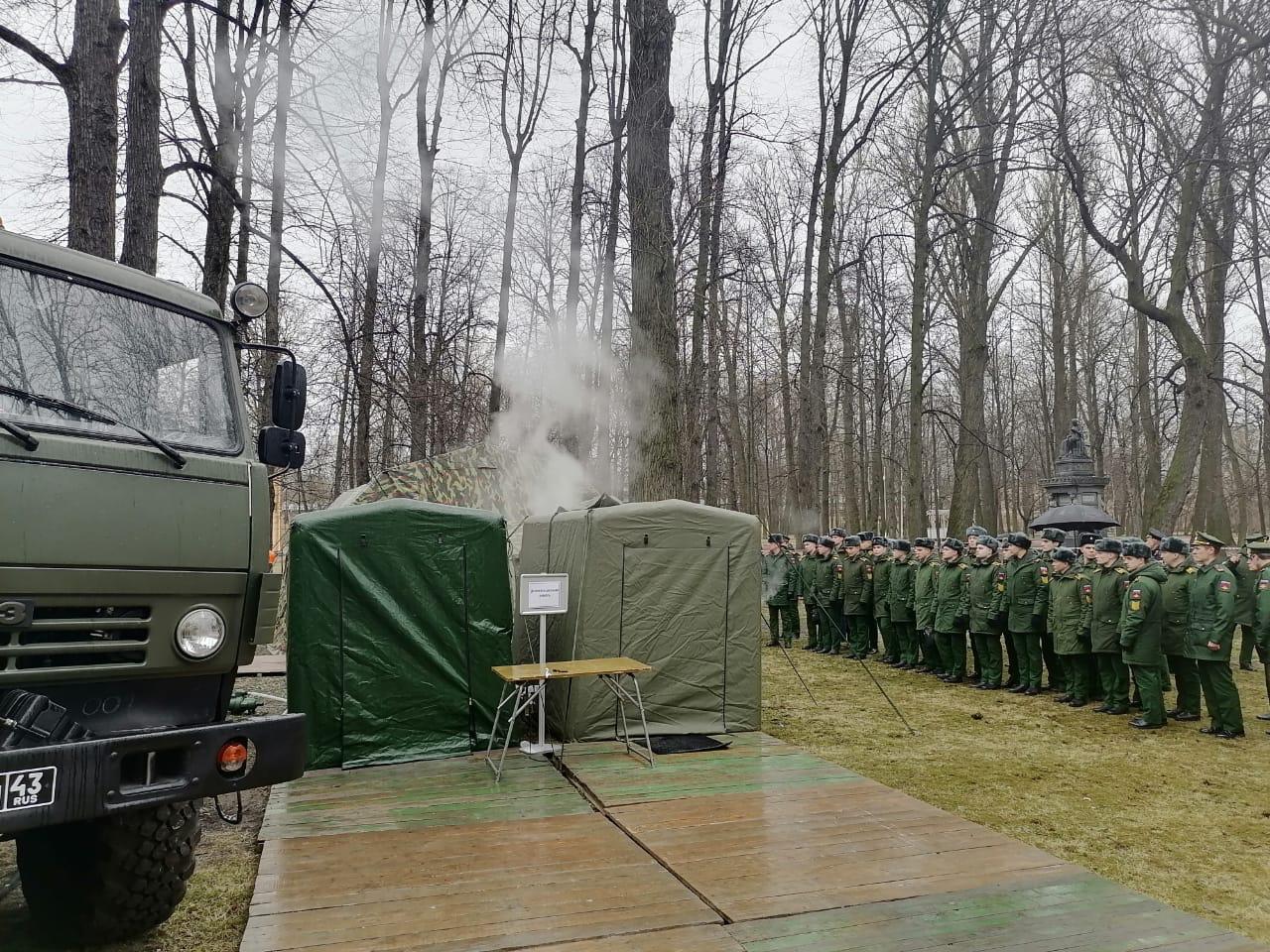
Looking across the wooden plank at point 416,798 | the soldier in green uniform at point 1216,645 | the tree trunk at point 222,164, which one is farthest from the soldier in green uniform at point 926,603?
the tree trunk at point 222,164

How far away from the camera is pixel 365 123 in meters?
18.8

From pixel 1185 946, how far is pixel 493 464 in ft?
39.8

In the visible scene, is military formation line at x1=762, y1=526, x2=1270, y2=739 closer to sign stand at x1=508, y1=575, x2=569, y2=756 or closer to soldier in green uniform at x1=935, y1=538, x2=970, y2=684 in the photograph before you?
soldier in green uniform at x1=935, y1=538, x2=970, y2=684

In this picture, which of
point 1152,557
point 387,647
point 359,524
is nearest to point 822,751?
point 387,647

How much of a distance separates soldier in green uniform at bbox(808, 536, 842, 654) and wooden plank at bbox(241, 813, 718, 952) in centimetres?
1072

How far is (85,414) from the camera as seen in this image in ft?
11.9

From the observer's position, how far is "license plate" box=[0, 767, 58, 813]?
9.52 ft

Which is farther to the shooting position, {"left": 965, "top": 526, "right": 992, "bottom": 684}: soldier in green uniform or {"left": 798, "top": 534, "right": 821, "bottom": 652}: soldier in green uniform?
{"left": 798, "top": 534, "right": 821, "bottom": 652}: soldier in green uniform

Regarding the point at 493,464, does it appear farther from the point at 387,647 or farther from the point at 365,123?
the point at 365,123

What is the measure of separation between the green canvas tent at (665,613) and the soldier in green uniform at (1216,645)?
14.8 feet

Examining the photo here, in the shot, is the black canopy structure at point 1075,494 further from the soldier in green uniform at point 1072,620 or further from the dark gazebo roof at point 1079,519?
the soldier in green uniform at point 1072,620

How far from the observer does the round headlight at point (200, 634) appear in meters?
3.63

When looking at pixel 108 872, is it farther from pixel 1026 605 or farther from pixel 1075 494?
pixel 1075 494

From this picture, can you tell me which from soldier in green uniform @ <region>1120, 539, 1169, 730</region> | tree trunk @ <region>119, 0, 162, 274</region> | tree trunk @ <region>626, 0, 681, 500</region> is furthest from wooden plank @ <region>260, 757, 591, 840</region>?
soldier in green uniform @ <region>1120, 539, 1169, 730</region>
